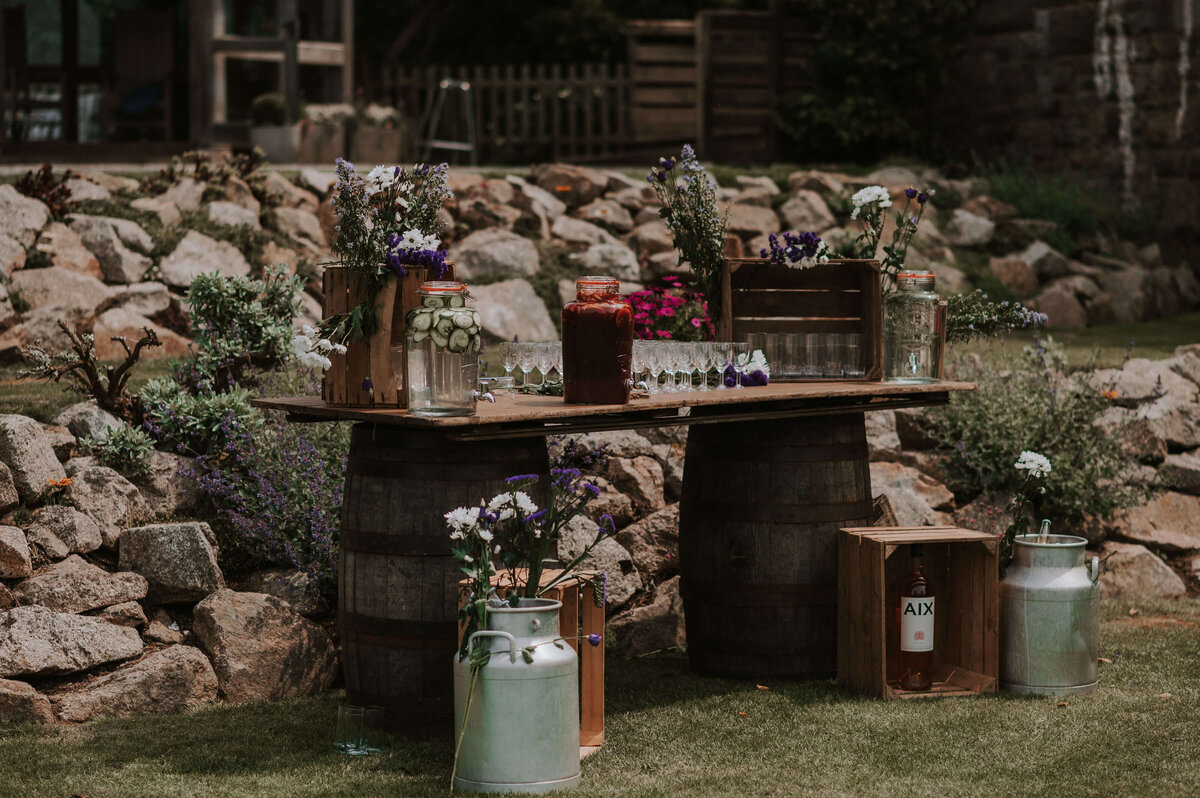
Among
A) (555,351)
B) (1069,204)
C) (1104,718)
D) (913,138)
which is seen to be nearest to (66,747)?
(555,351)

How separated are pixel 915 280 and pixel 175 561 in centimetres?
318

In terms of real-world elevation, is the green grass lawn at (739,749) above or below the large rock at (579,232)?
below

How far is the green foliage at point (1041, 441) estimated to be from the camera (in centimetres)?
772

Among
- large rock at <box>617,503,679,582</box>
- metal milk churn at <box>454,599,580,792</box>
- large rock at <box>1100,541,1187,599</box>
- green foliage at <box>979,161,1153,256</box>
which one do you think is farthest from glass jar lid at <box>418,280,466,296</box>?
green foliage at <box>979,161,1153,256</box>

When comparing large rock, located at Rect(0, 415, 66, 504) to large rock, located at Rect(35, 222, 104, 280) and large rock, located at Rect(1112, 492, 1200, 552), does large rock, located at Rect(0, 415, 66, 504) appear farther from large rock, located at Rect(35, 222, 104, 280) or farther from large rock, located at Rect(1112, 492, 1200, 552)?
large rock, located at Rect(1112, 492, 1200, 552)

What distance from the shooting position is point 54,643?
17.7 ft

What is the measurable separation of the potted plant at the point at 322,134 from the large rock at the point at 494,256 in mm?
3137

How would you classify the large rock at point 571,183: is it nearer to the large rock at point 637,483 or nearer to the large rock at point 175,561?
the large rock at point 637,483

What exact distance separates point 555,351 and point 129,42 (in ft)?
41.8

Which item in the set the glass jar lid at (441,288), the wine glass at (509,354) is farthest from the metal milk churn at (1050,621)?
the glass jar lid at (441,288)

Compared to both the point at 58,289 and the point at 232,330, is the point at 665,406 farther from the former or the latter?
the point at 58,289

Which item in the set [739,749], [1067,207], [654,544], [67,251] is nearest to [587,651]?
[739,749]

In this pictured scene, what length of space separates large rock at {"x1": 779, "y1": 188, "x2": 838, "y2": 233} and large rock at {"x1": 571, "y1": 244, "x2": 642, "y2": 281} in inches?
85.7

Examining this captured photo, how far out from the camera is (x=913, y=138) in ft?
52.1
